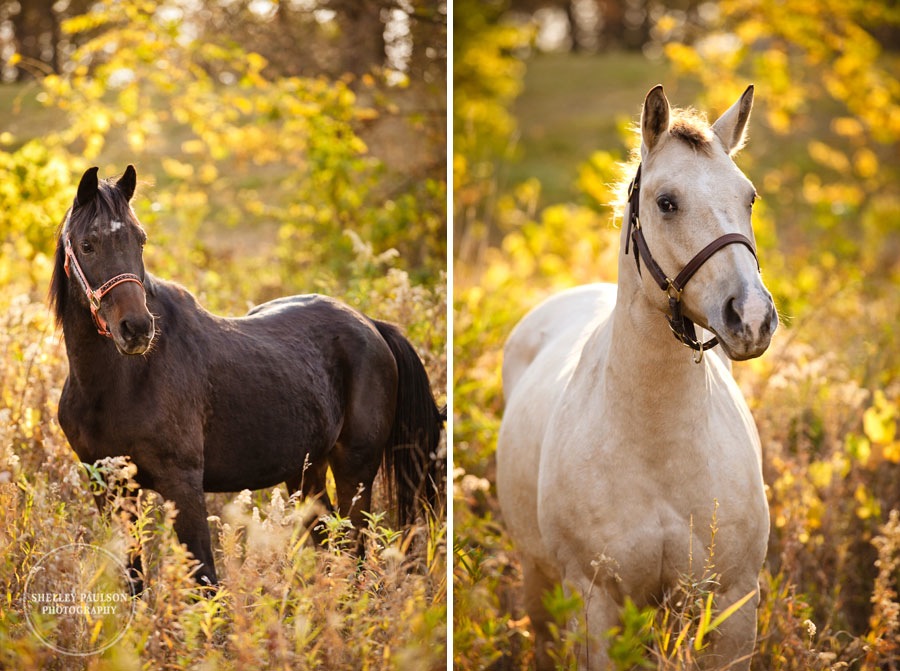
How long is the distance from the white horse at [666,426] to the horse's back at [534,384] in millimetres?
374

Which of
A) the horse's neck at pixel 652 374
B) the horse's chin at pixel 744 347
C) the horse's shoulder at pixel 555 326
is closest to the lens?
the horse's chin at pixel 744 347

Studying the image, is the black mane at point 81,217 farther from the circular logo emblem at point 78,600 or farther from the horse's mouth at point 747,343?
the horse's mouth at point 747,343

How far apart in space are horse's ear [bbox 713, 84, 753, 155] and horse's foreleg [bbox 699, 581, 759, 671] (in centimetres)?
133

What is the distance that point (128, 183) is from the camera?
97.3 inches

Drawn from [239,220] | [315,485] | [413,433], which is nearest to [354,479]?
[315,485]

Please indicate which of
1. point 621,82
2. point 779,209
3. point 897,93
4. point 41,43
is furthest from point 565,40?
point 41,43

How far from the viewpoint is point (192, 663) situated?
2.33m

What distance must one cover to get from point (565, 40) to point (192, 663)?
990 inches

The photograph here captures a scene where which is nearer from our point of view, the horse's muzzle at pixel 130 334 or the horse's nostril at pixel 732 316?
the horse's nostril at pixel 732 316

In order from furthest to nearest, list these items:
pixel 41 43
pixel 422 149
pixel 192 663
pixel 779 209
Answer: pixel 779 209 → pixel 422 149 → pixel 41 43 → pixel 192 663

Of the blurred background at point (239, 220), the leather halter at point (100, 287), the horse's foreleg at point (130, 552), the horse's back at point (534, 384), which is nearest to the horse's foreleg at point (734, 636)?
the horse's back at point (534, 384)

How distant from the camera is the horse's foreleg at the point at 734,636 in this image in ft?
8.49

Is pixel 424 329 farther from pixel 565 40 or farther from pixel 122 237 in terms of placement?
pixel 565 40

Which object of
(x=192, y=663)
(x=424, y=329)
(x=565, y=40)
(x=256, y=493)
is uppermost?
(x=424, y=329)
